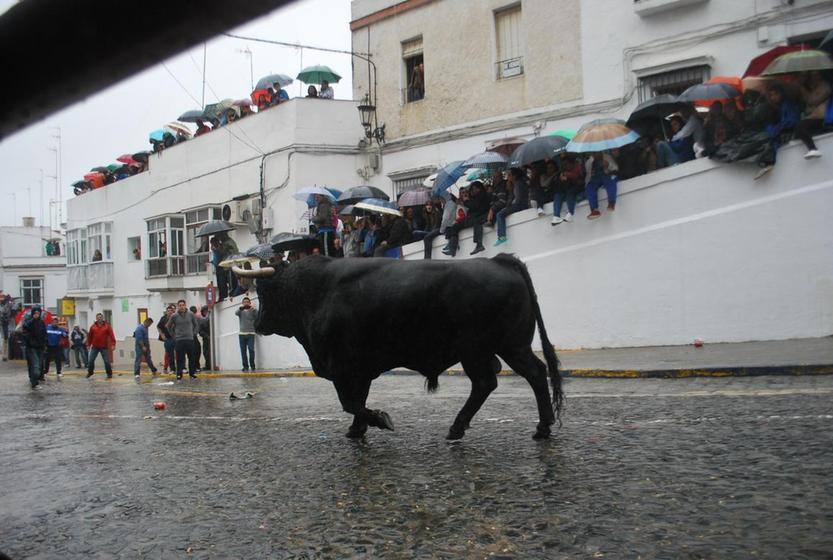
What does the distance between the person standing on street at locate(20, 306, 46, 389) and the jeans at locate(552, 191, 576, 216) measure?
1165 cm

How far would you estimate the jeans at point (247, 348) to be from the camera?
21250 millimetres

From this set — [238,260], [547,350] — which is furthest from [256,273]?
[238,260]

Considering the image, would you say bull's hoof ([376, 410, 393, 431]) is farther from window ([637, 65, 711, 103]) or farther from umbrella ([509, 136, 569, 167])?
window ([637, 65, 711, 103])

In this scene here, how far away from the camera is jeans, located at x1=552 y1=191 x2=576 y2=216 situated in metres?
16.1

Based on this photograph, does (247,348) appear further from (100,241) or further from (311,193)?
(100,241)

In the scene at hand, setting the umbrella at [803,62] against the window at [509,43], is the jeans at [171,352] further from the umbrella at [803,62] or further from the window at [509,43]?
the umbrella at [803,62]

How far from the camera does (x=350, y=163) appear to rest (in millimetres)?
25812

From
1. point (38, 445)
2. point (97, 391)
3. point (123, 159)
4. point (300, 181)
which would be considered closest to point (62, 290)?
point (123, 159)

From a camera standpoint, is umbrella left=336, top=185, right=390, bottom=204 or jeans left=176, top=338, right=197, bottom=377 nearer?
jeans left=176, top=338, right=197, bottom=377

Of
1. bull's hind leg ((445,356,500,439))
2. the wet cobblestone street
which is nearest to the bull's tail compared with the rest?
the wet cobblestone street

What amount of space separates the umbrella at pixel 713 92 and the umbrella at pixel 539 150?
235 cm

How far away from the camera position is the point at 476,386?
701 centimetres

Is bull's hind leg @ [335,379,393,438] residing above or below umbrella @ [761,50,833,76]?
below

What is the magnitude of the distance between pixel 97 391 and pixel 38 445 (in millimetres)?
8657
